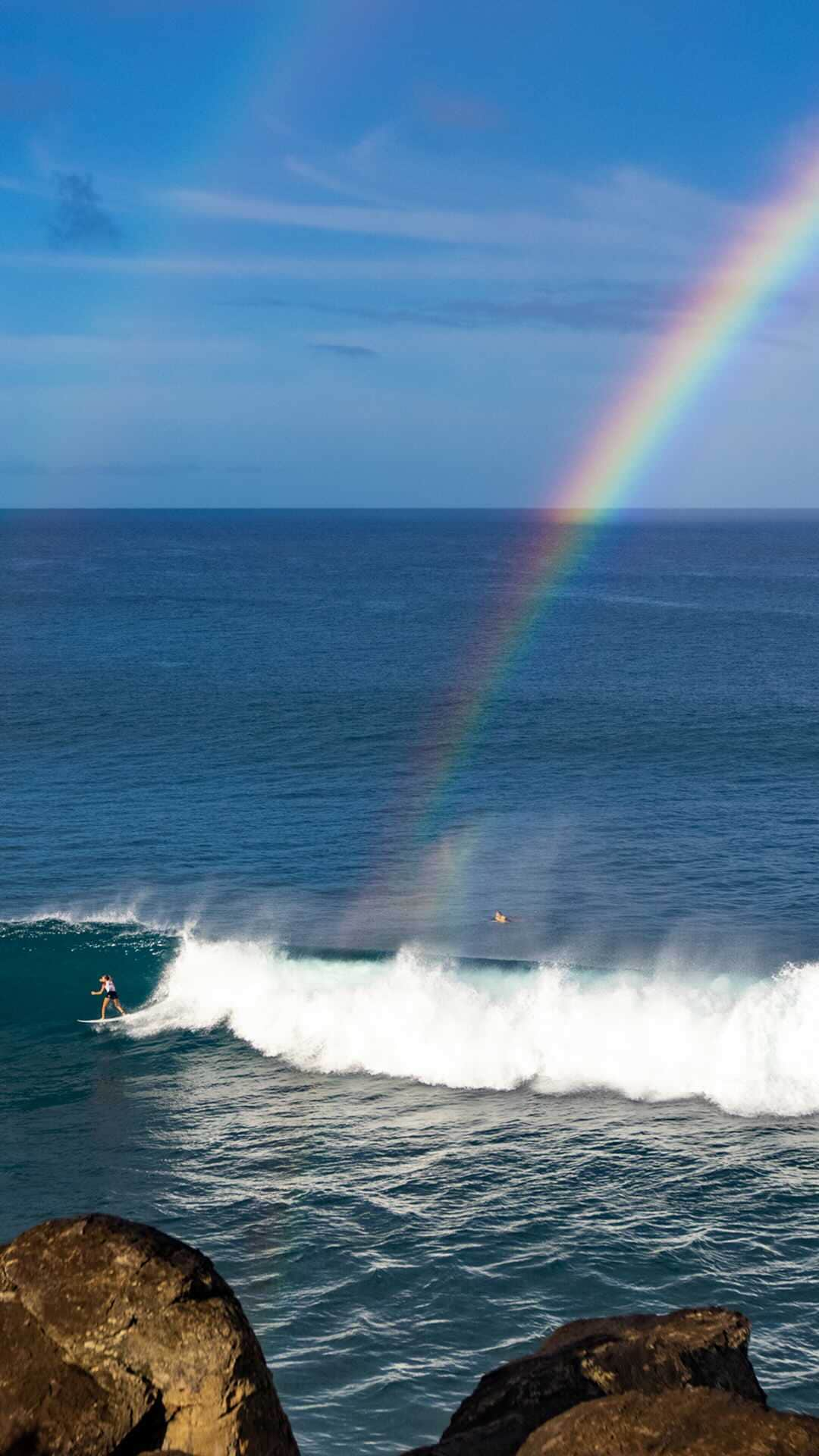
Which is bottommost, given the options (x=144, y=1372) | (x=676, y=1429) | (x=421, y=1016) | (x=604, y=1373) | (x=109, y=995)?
(x=604, y=1373)

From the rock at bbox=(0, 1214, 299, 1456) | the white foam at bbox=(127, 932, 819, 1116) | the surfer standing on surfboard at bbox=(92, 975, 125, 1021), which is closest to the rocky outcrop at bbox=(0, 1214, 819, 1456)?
the rock at bbox=(0, 1214, 299, 1456)

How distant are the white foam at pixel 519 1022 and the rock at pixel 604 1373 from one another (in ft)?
71.9

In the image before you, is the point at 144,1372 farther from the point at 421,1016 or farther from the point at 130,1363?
the point at 421,1016

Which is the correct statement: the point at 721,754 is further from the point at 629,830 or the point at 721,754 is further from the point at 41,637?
the point at 41,637

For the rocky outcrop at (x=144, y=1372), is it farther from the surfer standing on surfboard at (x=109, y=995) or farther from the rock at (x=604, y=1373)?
the surfer standing on surfboard at (x=109, y=995)

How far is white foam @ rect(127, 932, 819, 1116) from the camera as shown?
114ft

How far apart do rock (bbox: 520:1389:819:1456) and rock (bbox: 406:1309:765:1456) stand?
4.32 ft

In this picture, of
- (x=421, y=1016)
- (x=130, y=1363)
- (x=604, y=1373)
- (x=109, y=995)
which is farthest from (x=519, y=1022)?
(x=130, y=1363)

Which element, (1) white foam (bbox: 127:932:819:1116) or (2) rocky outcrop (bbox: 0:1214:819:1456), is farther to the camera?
(1) white foam (bbox: 127:932:819:1116)

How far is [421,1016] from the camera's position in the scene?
38469 millimetres

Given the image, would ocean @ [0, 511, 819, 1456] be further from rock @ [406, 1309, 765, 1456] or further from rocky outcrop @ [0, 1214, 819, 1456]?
rocky outcrop @ [0, 1214, 819, 1456]

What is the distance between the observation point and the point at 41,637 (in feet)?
435

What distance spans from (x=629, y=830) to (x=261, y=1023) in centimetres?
2899

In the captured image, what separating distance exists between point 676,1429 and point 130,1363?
12.2 feet
